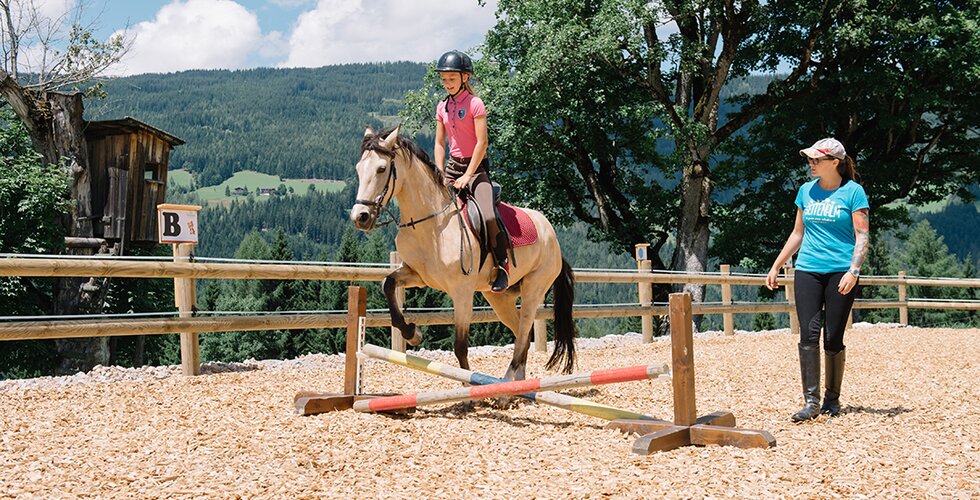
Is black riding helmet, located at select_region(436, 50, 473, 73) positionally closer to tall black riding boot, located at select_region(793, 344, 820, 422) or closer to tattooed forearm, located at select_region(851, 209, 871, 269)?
tattooed forearm, located at select_region(851, 209, 871, 269)

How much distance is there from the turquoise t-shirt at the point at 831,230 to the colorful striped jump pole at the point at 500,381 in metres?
1.86

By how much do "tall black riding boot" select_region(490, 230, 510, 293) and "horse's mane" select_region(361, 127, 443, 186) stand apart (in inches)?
25.7

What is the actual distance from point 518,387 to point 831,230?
8.74ft

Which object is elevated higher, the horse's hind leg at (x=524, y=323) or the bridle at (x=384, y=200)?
the bridle at (x=384, y=200)

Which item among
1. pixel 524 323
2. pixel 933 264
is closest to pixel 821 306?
pixel 524 323

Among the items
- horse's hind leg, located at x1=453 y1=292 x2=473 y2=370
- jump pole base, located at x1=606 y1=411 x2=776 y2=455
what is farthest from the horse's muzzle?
jump pole base, located at x1=606 y1=411 x2=776 y2=455

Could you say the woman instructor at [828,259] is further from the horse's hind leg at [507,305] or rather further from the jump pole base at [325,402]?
the jump pole base at [325,402]

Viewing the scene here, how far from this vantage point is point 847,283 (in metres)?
5.69

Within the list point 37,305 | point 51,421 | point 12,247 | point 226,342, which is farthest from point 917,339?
point 226,342

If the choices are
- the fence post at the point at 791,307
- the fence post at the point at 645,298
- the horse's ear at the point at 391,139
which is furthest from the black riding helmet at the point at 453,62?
the fence post at the point at 791,307

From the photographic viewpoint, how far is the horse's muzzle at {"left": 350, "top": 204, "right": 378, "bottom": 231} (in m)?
5.30

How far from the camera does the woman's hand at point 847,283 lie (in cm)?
568

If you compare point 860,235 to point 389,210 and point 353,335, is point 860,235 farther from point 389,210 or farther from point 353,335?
point 353,335

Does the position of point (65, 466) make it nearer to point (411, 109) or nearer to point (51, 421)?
point (51, 421)
